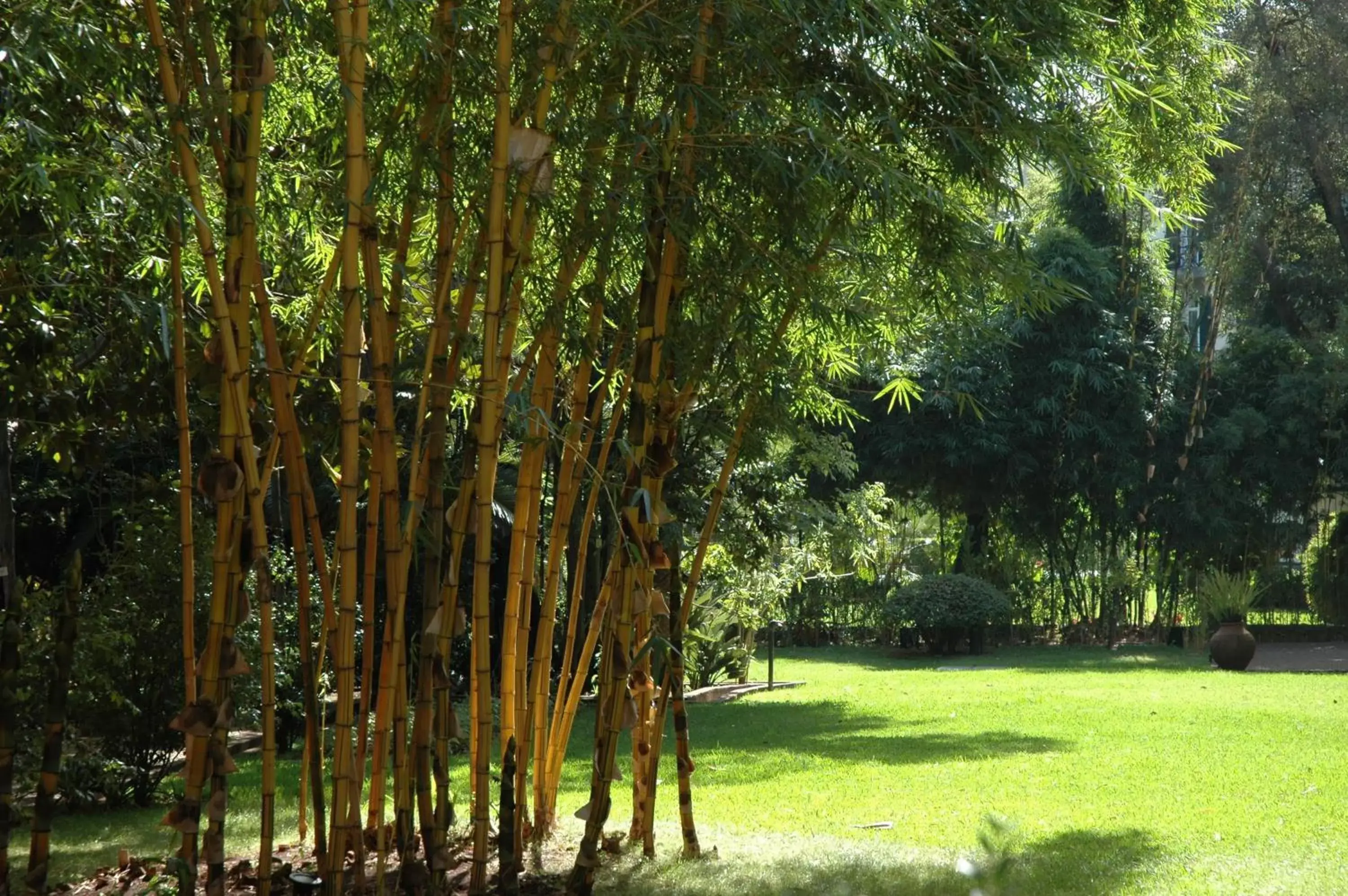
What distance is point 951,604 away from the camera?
14.0 m

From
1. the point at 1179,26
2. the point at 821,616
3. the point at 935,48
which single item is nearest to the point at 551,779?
the point at 935,48

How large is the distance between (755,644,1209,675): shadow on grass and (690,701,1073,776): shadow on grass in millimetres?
3981

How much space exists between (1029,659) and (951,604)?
3.22ft

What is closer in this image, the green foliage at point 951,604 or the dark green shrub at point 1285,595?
the green foliage at point 951,604

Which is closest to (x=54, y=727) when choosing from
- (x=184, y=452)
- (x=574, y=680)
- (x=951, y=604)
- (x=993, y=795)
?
(x=184, y=452)

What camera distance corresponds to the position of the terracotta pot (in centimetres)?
1141

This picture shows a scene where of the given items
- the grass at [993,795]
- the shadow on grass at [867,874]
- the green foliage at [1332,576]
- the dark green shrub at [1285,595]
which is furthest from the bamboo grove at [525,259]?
the dark green shrub at [1285,595]

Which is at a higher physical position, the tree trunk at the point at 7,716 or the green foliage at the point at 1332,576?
the green foliage at the point at 1332,576

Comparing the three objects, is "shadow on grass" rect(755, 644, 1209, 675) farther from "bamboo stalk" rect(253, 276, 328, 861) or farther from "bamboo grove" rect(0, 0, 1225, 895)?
"bamboo stalk" rect(253, 276, 328, 861)

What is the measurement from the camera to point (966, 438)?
48.4ft

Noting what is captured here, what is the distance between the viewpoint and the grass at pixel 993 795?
148 inches

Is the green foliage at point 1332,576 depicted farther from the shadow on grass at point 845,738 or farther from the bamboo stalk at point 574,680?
the bamboo stalk at point 574,680

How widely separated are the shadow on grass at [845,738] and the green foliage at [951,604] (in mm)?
4898

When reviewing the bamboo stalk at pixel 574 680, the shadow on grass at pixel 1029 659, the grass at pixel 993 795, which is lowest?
the grass at pixel 993 795
